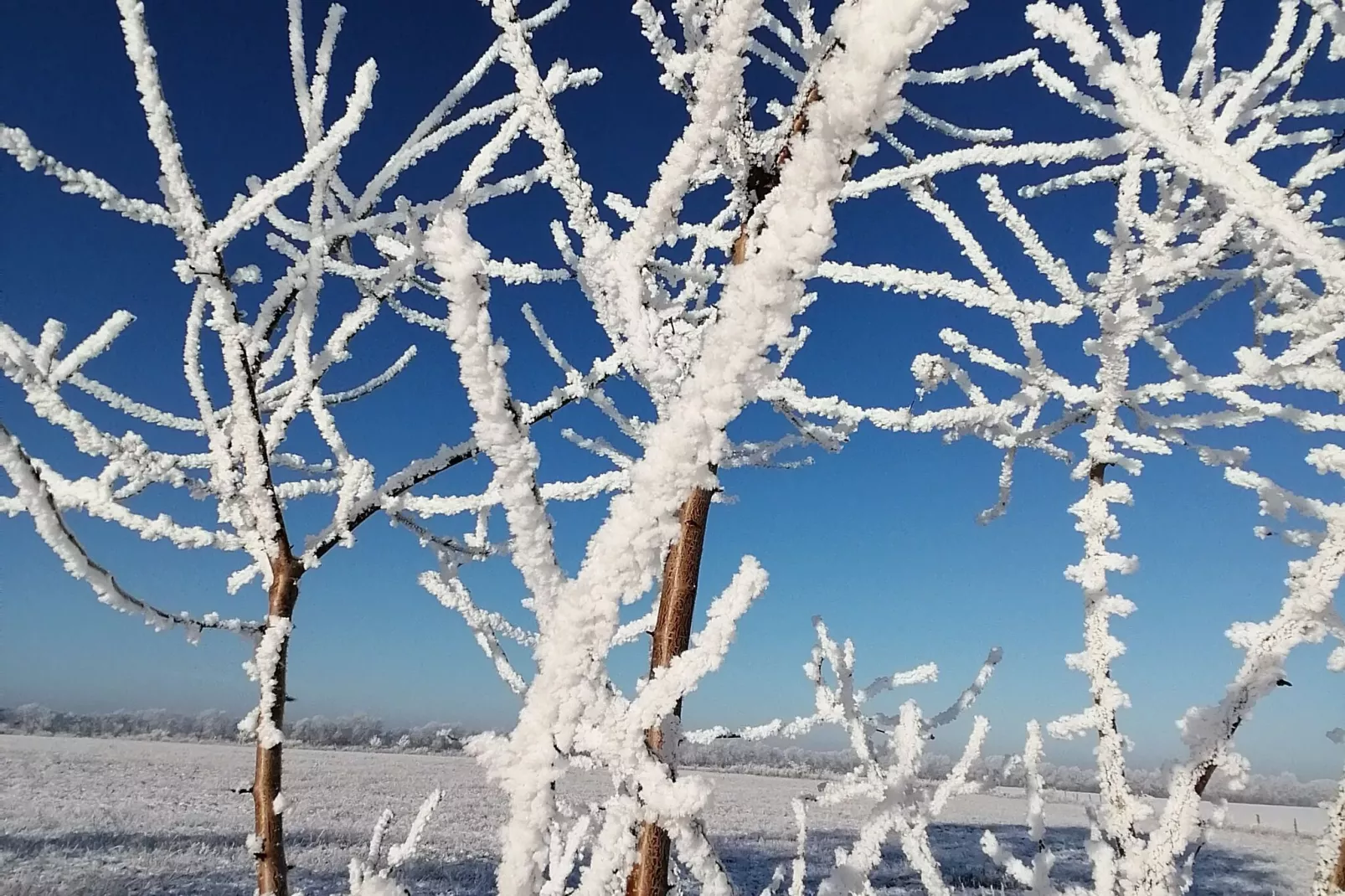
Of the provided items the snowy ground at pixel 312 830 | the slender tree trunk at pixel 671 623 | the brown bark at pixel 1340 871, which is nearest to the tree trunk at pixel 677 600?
the slender tree trunk at pixel 671 623

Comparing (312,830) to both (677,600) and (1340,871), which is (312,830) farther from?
(1340,871)

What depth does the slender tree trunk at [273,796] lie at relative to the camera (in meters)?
1.62

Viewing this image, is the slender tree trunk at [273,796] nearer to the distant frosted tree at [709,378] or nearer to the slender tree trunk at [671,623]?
the distant frosted tree at [709,378]

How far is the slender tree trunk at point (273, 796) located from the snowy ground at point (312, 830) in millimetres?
3788

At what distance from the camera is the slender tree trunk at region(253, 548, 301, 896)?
5.32 ft

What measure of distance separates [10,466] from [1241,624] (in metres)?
1.53

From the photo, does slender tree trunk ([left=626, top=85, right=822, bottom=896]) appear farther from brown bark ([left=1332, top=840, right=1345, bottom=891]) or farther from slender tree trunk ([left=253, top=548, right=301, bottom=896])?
slender tree trunk ([left=253, top=548, right=301, bottom=896])

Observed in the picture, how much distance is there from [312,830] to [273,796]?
20.7 meters

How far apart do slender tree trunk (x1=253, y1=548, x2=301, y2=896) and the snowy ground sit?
379 centimetres

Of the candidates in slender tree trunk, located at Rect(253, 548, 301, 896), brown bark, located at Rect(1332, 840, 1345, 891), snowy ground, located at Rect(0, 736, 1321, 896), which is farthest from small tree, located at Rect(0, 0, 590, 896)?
snowy ground, located at Rect(0, 736, 1321, 896)

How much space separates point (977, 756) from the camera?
1914mm

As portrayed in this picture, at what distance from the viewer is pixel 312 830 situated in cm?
1859

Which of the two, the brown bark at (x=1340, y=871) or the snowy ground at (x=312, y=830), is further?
the snowy ground at (x=312, y=830)

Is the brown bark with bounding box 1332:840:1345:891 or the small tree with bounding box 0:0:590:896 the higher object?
the small tree with bounding box 0:0:590:896
